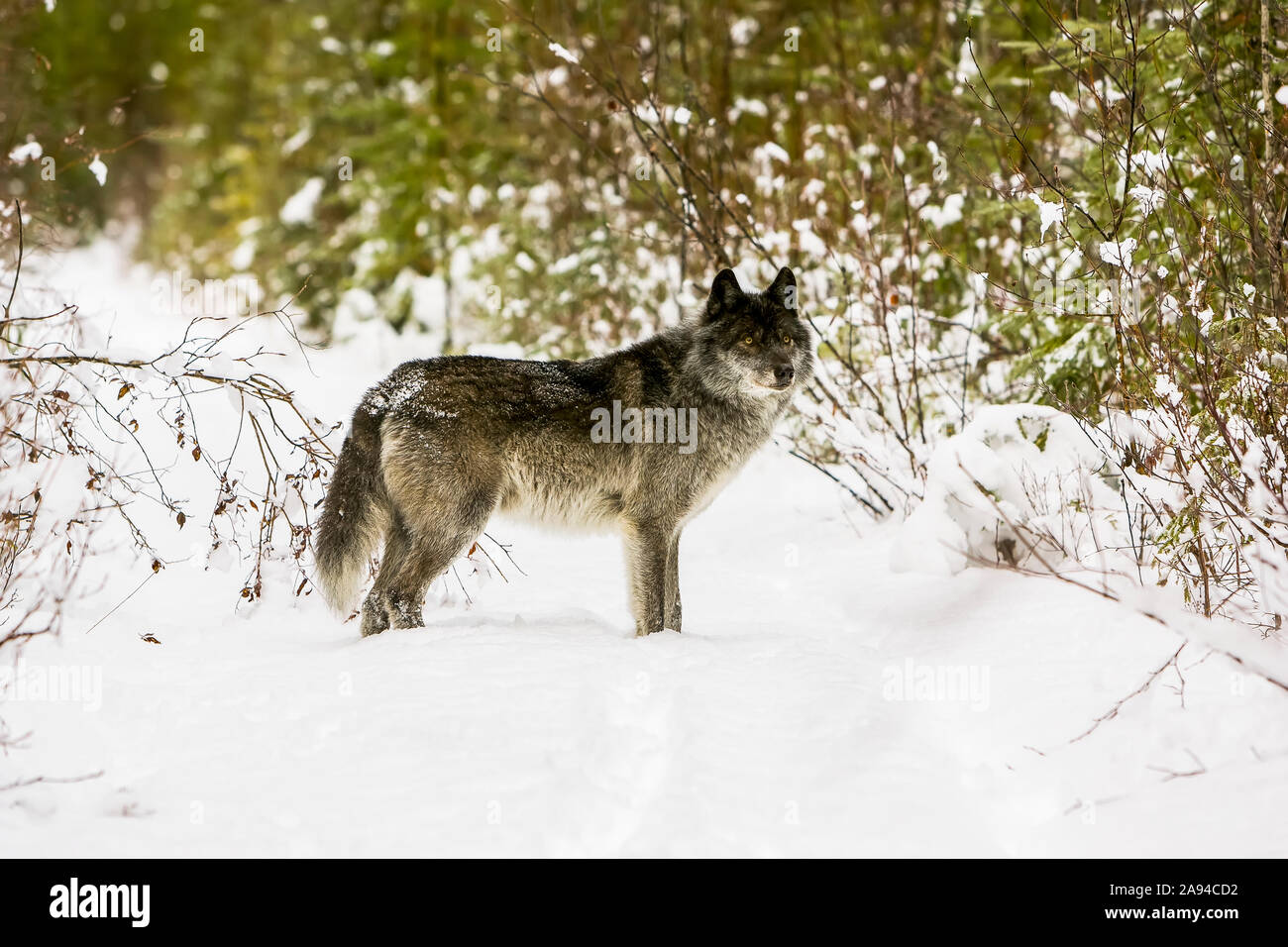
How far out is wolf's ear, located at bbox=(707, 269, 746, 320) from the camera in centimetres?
586

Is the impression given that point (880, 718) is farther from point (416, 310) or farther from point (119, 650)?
point (416, 310)

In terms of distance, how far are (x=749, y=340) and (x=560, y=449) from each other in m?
1.30

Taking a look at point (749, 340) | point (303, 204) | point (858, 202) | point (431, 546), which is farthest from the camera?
point (303, 204)

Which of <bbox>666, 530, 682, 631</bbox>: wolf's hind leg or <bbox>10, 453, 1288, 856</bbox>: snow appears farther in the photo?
<bbox>666, 530, 682, 631</bbox>: wolf's hind leg

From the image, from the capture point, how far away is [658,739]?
3.81 meters

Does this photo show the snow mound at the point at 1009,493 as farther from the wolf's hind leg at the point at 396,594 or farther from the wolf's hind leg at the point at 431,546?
the wolf's hind leg at the point at 396,594

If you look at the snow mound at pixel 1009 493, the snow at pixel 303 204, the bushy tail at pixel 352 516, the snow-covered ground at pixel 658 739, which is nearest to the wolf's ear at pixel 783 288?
the snow mound at pixel 1009 493

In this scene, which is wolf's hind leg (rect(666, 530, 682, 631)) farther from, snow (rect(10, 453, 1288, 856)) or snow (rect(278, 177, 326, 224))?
snow (rect(278, 177, 326, 224))

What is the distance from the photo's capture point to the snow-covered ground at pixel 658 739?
3061mm

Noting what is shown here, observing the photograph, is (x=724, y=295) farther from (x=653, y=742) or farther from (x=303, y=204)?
(x=303, y=204)

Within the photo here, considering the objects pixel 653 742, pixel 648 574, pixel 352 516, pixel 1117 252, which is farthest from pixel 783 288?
pixel 653 742

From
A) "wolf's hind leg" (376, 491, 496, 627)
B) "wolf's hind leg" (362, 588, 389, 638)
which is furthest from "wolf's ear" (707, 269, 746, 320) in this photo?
"wolf's hind leg" (362, 588, 389, 638)

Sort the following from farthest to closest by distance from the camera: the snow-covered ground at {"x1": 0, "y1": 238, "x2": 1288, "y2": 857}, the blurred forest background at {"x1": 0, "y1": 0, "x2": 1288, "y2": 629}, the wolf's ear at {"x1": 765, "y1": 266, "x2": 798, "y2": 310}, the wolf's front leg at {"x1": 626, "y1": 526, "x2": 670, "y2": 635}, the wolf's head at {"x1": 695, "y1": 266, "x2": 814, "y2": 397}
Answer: the wolf's ear at {"x1": 765, "y1": 266, "x2": 798, "y2": 310}, the wolf's head at {"x1": 695, "y1": 266, "x2": 814, "y2": 397}, the wolf's front leg at {"x1": 626, "y1": 526, "x2": 670, "y2": 635}, the blurred forest background at {"x1": 0, "y1": 0, "x2": 1288, "y2": 629}, the snow-covered ground at {"x1": 0, "y1": 238, "x2": 1288, "y2": 857}

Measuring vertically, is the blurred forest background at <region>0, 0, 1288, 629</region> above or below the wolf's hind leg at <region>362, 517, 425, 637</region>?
above
